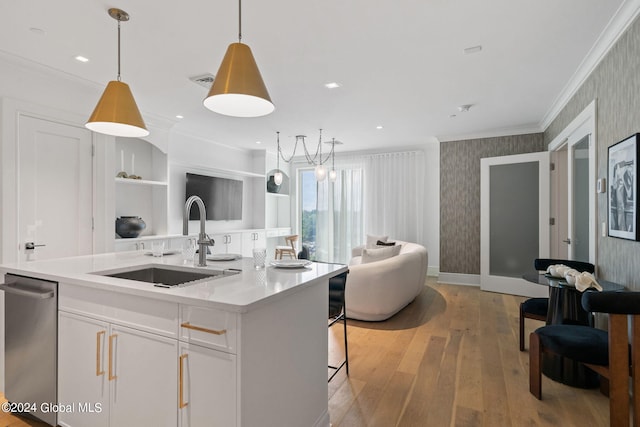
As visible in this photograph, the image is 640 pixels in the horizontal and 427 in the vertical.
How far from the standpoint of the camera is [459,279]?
5828 millimetres

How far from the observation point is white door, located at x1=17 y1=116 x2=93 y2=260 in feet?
9.78

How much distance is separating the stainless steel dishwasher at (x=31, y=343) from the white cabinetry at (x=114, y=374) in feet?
0.28

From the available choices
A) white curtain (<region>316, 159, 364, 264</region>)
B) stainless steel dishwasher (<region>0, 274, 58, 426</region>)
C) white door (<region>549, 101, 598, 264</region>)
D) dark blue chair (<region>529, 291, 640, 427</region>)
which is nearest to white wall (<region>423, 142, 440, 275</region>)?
white curtain (<region>316, 159, 364, 264</region>)

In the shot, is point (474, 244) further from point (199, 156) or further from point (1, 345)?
point (1, 345)

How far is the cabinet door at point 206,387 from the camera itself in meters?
1.28

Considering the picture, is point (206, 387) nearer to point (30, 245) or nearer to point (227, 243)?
point (30, 245)

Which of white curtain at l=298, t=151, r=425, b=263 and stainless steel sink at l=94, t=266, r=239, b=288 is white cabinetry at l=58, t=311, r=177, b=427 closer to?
stainless steel sink at l=94, t=266, r=239, b=288

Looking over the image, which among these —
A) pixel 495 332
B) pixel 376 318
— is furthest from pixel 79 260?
pixel 495 332

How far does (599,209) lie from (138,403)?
359 centimetres

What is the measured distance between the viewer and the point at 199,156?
19.7 feet

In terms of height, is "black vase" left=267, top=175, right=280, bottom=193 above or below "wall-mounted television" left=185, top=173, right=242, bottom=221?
above

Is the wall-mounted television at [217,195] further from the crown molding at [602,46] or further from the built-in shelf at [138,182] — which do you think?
the crown molding at [602,46]

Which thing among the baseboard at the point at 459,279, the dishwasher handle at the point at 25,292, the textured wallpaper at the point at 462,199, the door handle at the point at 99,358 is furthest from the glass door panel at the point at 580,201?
the dishwasher handle at the point at 25,292

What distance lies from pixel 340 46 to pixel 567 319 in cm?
275
